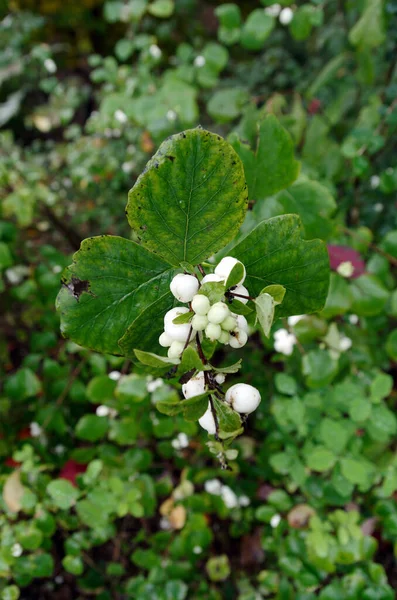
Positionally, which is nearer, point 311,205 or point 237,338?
Answer: point 237,338

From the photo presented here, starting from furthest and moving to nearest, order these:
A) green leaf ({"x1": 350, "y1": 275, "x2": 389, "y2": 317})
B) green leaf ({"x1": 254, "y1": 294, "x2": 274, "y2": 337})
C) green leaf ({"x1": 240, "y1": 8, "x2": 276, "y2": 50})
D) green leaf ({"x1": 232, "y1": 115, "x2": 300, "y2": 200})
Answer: green leaf ({"x1": 240, "y1": 8, "x2": 276, "y2": 50}), green leaf ({"x1": 350, "y1": 275, "x2": 389, "y2": 317}), green leaf ({"x1": 232, "y1": 115, "x2": 300, "y2": 200}), green leaf ({"x1": 254, "y1": 294, "x2": 274, "y2": 337})

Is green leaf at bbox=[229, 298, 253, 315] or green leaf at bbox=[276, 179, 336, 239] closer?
green leaf at bbox=[229, 298, 253, 315]

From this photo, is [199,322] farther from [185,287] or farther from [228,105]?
[228,105]

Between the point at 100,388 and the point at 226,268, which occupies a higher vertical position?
the point at 226,268

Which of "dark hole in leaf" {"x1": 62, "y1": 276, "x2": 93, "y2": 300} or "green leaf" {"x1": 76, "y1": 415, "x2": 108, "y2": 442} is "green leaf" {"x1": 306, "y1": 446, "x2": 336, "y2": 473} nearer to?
"green leaf" {"x1": 76, "y1": 415, "x2": 108, "y2": 442}

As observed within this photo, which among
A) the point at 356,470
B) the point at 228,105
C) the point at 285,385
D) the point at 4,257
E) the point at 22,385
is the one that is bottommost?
the point at 356,470

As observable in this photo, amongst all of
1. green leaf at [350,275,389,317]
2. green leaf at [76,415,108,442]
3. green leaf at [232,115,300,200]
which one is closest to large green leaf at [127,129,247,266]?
green leaf at [232,115,300,200]

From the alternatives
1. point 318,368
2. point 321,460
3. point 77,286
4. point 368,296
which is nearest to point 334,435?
point 321,460

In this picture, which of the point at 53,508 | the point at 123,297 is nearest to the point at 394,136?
the point at 123,297
